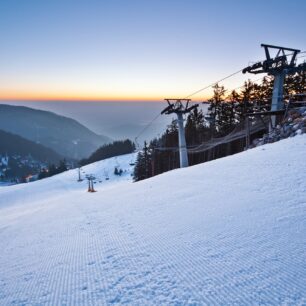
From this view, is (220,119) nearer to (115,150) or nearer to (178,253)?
(178,253)

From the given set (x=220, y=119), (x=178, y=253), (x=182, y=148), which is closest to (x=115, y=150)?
(x=220, y=119)

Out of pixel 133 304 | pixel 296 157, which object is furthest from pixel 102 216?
pixel 296 157

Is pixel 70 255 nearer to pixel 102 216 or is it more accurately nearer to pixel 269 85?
pixel 102 216

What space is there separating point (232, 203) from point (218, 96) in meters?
48.2

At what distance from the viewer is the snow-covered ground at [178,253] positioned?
12.3ft

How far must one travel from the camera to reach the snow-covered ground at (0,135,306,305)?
376 centimetres

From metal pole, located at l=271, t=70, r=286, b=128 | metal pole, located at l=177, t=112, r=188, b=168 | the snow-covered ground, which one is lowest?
the snow-covered ground

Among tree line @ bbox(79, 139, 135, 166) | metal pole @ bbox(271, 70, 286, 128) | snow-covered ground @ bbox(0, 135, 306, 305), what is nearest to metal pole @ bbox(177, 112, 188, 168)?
metal pole @ bbox(271, 70, 286, 128)

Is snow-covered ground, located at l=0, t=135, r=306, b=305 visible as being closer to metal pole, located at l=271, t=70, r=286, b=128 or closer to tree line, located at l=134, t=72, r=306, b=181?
metal pole, located at l=271, t=70, r=286, b=128

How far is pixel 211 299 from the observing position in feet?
11.5

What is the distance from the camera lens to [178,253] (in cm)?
505

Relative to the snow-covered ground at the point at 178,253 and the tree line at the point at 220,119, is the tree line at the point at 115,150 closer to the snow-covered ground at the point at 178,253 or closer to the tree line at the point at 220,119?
the tree line at the point at 220,119

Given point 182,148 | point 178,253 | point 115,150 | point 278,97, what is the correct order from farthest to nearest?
point 115,150
point 182,148
point 278,97
point 178,253

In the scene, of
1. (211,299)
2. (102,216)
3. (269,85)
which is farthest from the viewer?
(269,85)
